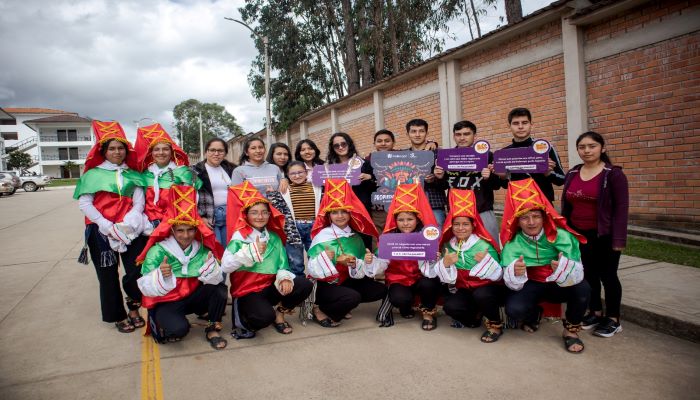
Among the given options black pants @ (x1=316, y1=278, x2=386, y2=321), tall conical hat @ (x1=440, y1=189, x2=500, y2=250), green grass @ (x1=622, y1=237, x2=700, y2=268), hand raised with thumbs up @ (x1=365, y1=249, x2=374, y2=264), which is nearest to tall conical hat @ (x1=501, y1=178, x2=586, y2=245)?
tall conical hat @ (x1=440, y1=189, x2=500, y2=250)

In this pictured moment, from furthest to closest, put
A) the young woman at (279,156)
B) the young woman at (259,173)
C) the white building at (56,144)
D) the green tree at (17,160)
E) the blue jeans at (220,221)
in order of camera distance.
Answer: the white building at (56,144), the green tree at (17,160), the young woman at (279,156), the blue jeans at (220,221), the young woman at (259,173)

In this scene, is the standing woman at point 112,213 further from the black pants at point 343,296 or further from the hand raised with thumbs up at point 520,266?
the hand raised with thumbs up at point 520,266

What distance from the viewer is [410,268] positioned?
434cm

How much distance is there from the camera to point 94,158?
4.10m

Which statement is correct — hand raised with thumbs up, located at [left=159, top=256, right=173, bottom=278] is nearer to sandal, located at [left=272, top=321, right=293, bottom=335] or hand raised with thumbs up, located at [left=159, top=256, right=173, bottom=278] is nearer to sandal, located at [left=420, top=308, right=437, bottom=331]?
sandal, located at [left=272, top=321, right=293, bottom=335]

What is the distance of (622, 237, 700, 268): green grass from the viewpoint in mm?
5223

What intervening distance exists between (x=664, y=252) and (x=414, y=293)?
3846mm

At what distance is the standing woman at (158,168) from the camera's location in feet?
14.4

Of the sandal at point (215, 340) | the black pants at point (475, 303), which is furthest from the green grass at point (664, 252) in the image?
the sandal at point (215, 340)

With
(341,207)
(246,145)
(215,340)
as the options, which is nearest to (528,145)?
(341,207)

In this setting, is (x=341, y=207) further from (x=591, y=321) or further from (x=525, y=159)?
(x=591, y=321)

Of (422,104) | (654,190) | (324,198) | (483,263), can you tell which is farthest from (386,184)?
(422,104)

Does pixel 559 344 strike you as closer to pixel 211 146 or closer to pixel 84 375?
pixel 84 375

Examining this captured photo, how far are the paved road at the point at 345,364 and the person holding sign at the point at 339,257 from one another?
0.25 m
